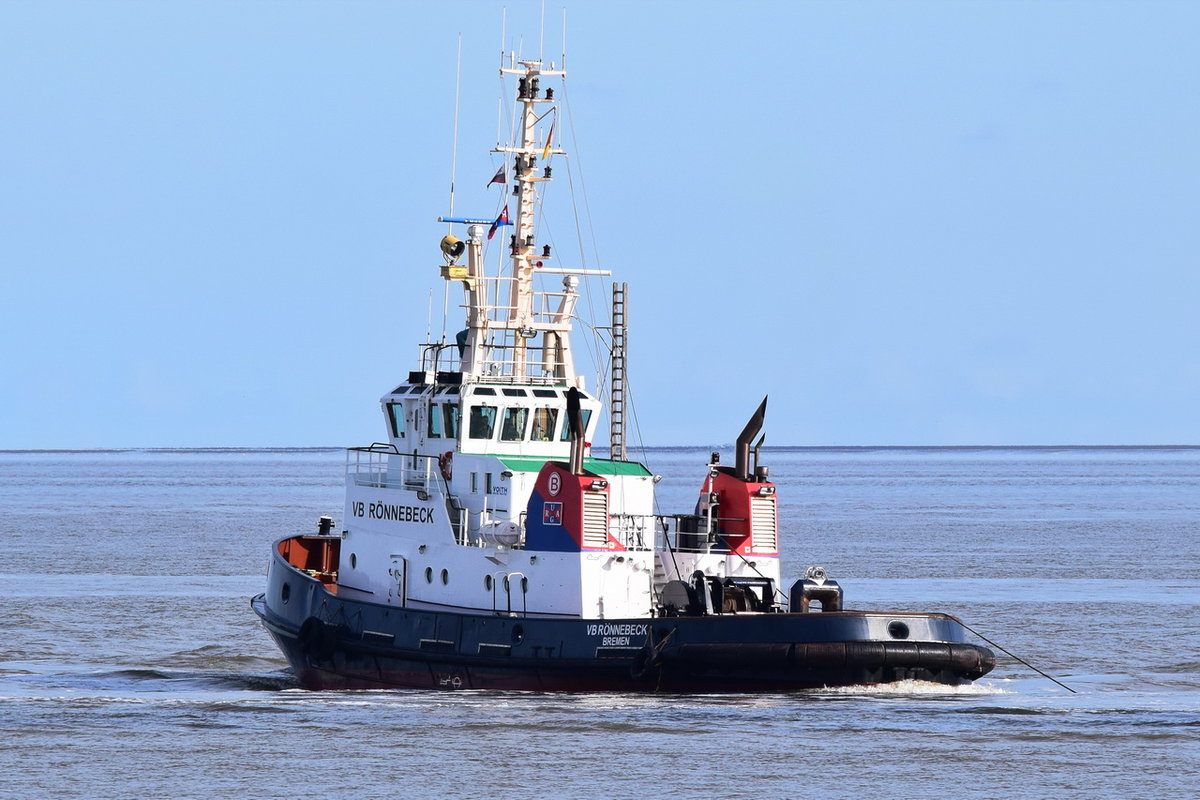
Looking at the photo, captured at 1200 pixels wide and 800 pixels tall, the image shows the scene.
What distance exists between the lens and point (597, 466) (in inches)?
860

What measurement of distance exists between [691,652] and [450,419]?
4770 millimetres

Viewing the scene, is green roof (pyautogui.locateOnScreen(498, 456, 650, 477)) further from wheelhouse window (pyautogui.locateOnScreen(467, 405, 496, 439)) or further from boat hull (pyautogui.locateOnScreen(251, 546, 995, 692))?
boat hull (pyautogui.locateOnScreen(251, 546, 995, 692))

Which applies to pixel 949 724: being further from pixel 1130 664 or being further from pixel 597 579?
pixel 1130 664

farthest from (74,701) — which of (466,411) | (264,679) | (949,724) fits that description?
(949,724)

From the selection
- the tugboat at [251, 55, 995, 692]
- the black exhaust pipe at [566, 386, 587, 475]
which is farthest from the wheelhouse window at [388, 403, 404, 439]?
the black exhaust pipe at [566, 386, 587, 475]

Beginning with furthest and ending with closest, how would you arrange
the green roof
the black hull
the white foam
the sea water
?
1. the green roof
2. the white foam
3. the black hull
4. the sea water

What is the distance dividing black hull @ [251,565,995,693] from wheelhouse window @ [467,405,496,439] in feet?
8.01

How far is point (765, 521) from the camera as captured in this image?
72.8 ft

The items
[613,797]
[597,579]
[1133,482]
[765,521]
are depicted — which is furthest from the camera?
[1133,482]

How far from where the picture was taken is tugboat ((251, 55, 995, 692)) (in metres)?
20.0

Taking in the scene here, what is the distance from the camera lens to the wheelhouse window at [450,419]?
2250 cm

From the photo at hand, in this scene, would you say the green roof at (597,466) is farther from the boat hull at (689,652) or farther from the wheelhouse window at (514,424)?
the boat hull at (689,652)

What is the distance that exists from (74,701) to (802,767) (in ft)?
30.7

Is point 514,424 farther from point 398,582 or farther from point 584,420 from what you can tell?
point 398,582
